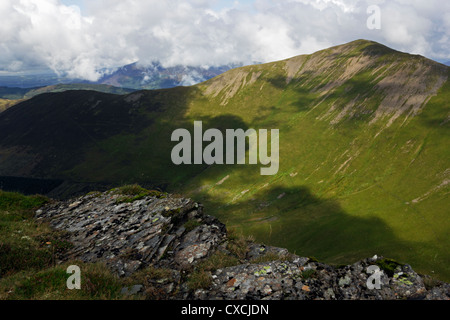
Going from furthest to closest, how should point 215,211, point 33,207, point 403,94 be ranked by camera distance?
point 403,94
point 215,211
point 33,207

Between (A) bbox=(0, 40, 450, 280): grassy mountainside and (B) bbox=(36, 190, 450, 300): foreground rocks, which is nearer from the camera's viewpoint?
(B) bbox=(36, 190, 450, 300): foreground rocks

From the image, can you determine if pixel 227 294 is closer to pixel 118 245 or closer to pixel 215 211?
pixel 118 245

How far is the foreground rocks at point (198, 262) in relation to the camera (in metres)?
9.33

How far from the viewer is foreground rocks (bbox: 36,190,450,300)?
30.6 ft

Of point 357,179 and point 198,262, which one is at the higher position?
point 357,179

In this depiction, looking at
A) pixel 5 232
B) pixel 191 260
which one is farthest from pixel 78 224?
pixel 191 260

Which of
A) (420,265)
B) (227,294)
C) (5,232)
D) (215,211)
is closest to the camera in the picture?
(227,294)

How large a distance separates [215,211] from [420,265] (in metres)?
89.6

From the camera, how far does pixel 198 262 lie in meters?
12.0

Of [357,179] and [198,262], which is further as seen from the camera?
[357,179]

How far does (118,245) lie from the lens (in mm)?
13867

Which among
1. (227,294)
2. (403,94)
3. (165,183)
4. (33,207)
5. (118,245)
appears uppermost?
(403,94)

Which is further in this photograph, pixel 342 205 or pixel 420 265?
pixel 342 205

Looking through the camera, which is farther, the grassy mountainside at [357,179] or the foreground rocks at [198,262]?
the grassy mountainside at [357,179]
